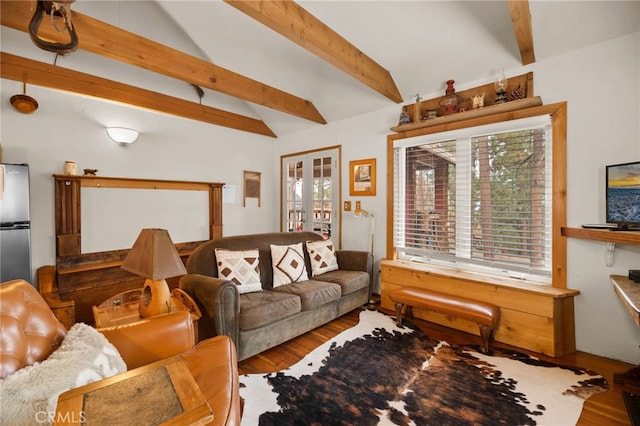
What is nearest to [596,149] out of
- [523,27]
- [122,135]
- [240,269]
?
[523,27]

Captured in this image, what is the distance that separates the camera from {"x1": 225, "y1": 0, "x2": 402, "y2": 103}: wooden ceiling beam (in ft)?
6.51

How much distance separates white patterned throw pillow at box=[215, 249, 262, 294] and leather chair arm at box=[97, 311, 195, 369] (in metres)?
0.96

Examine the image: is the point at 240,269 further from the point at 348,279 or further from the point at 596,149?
the point at 596,149

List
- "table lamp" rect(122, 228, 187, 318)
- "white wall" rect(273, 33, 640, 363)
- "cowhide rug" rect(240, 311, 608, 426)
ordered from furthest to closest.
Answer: "white wall" rect(273, 33, 640, 363) → "table lamp" rect(122, 228, 187, 318) → "cowhide rug" rect(240, 311, 608, 426)

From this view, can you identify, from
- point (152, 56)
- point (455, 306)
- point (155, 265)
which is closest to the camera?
point (155, 265)

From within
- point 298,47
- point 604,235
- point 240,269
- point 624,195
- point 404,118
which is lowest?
point 240,269

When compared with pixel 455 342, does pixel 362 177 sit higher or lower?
higher

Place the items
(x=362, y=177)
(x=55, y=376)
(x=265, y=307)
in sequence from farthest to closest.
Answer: (x=362, y=177)
(x=265, y=307)
(x=55, y=376)

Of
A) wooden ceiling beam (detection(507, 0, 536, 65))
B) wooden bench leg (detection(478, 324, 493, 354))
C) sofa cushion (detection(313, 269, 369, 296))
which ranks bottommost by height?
wooden bench leg (detection(478, 324, 493, 354))

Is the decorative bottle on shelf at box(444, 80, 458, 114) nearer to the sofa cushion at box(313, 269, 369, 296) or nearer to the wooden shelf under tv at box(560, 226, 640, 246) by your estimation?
the wooden shelf under tv at box(560, 226, 640, 246)

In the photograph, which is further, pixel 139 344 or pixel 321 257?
pixel 321 257

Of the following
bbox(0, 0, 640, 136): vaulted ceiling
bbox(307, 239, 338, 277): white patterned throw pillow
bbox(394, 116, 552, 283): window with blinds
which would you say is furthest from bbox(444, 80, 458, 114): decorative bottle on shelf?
bbox(307, 239, 338, 277): white patterned throw pillow

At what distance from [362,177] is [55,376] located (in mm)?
3493

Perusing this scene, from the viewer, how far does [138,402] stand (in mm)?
868
